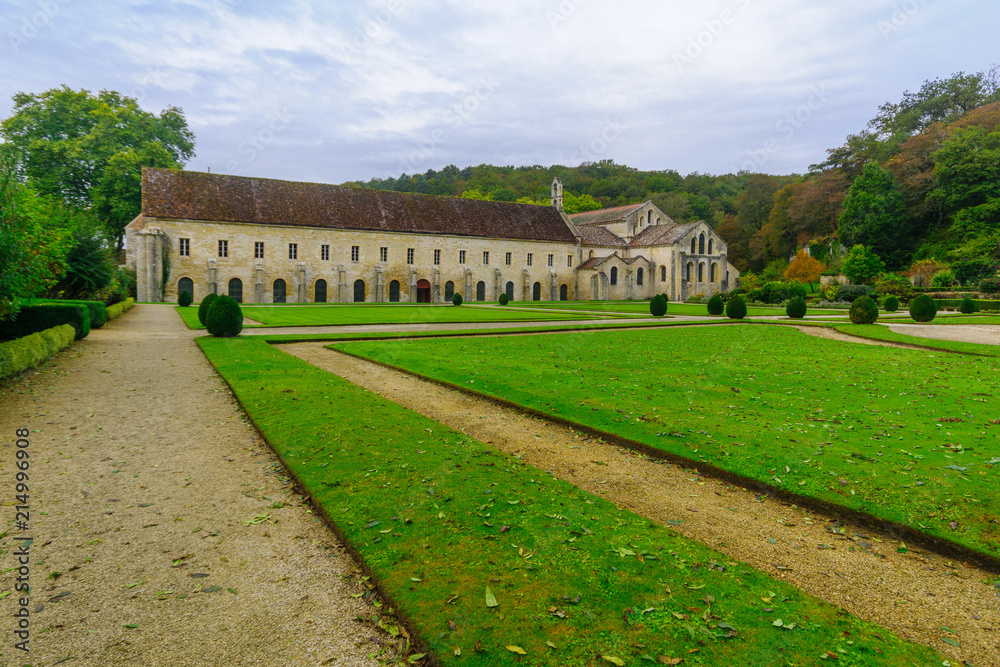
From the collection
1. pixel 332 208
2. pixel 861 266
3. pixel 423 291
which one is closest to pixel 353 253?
pixel 332 208

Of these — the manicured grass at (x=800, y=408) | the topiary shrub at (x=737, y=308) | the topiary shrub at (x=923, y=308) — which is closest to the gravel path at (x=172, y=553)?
the manicured grass at (x=800, y=408)

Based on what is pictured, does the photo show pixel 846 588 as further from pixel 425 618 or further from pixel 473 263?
pixel 473 263

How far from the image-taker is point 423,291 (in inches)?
1986

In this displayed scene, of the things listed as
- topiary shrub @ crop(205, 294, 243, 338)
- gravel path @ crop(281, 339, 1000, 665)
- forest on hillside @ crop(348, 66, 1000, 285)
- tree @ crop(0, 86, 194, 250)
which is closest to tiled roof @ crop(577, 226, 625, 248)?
forest on hillside @ crop(348, 66, 1000, 285)

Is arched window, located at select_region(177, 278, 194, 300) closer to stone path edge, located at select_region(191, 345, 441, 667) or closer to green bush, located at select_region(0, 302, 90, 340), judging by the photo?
green bush, located at select_region(0, 302, 90, 340)

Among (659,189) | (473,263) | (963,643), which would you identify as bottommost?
(963,643)

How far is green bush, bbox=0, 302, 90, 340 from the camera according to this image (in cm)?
1366

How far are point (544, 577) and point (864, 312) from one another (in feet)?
81.9

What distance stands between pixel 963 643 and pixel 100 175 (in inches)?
2191

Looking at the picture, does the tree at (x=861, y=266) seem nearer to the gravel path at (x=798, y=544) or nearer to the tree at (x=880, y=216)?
the tree at (x=880, y=216)

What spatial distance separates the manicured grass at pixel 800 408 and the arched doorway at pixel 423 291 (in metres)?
34.8

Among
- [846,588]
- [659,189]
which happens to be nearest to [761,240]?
[659,189]

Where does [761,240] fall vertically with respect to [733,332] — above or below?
above

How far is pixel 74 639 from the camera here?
2955 millimetres
